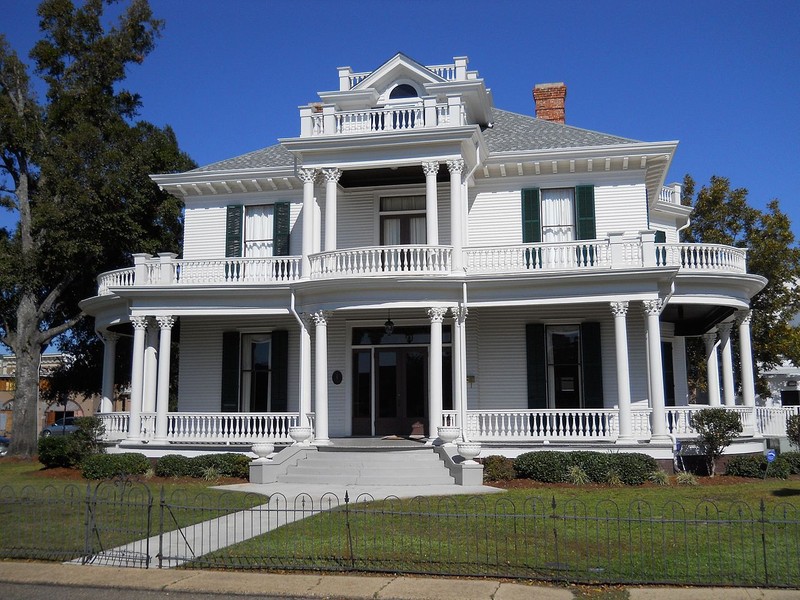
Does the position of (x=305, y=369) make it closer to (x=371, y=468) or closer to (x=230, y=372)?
(x=371, y=468)

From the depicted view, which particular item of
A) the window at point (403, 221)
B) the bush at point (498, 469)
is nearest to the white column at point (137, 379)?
the window at point (403, 221)

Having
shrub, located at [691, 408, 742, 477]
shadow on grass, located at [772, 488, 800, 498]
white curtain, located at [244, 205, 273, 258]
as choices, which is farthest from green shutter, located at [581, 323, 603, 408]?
white curtain, located at [244, 205, 273, 258]

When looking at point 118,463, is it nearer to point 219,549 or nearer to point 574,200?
point 219,549

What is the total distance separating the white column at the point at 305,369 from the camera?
20984 mm

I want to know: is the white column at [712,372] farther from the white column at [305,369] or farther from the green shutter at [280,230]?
the green shutter at [280,230]

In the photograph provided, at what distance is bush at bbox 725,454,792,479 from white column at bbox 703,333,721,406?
15.8 ft

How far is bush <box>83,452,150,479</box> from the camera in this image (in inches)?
790

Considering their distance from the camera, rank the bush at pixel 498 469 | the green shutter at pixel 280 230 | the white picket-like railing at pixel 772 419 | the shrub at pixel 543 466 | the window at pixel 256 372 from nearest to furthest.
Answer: the shrub at pixel 543 466 < the bush at pixel 498 469 < the white picket-like railing at pixel 772 419 < the green shutter at pixel 280 230 < the window at pixel 256 372

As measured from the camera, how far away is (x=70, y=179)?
96.7ft

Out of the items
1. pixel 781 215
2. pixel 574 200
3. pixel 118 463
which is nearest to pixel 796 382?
pixel 781 215

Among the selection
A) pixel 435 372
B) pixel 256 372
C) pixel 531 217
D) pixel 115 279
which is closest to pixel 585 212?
pixel 531 217

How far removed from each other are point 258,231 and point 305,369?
6.14m

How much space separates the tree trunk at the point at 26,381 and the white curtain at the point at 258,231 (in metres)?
12.0

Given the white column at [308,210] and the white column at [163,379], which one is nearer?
the white column at [308,210]
